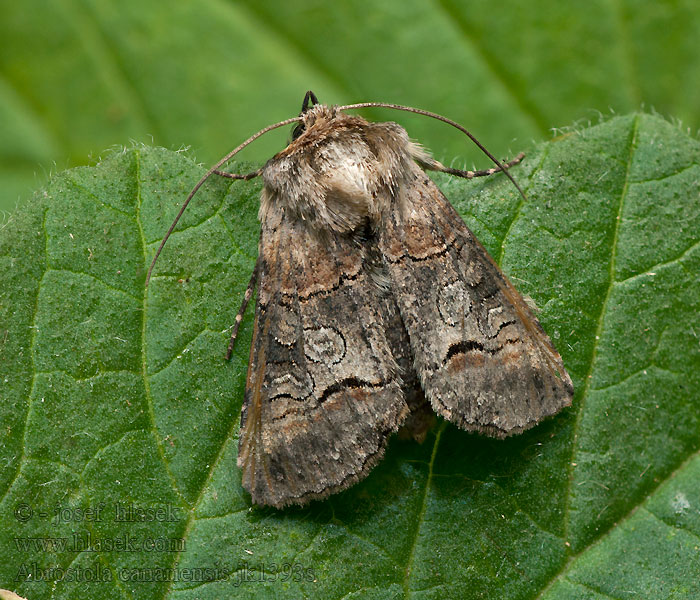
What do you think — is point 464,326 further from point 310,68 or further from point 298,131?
point 310,68

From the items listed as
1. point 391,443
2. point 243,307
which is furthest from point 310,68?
point 391,443

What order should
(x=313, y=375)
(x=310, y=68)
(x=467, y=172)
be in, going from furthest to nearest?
(x=310, y=68) < (x=467, y=172) < (x=313, y=375)

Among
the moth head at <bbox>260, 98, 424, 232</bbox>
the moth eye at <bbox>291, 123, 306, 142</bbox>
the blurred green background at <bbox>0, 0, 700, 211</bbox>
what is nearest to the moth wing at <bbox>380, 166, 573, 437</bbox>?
the moth head at <bbox>260, 98, 424, 232</bbox>

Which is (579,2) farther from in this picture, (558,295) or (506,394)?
(506,394)

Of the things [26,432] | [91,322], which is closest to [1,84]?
[91,322]

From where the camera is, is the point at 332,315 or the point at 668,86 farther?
the point at 668,86

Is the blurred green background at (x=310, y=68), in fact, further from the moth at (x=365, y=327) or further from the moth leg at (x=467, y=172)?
the moth at (x=365, y=327)
